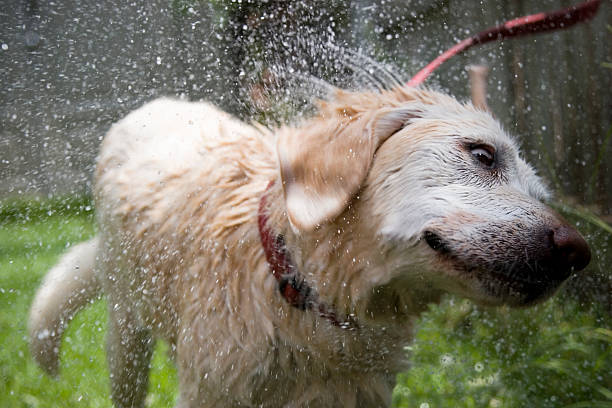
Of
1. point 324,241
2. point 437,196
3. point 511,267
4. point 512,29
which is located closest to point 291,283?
point 324,241

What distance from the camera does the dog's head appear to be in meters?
1.56

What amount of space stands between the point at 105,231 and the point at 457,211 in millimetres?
1686

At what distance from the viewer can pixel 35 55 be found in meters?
5.48

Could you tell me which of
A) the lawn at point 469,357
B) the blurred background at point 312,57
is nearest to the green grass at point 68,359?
the lawn at point 469,357

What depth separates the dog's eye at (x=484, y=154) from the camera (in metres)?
1.72

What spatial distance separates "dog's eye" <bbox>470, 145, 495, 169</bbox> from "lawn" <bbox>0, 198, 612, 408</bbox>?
46.4 inches

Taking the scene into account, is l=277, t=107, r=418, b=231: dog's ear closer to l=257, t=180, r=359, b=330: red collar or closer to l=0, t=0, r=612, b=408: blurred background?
l=257, t=180, r=359, b=330: red collar

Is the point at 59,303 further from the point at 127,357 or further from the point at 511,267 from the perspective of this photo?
the point at 511,267

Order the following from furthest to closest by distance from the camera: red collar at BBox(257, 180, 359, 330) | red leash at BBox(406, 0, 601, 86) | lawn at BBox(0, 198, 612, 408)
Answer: lawn at BBox(0, 198, 612, 408)
red leash at BBox(406, 0, 601, 86)
red collar at BBox(257, 180, 359, 330)

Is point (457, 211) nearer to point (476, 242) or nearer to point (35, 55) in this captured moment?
point (476, 242)

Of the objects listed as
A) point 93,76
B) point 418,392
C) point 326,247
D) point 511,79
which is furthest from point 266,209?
point 93,76

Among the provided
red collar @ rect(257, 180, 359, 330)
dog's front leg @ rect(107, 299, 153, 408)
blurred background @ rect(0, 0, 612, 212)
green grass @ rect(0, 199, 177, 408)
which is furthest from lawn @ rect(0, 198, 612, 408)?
red collar @ rect(257, 180, 359, 330)

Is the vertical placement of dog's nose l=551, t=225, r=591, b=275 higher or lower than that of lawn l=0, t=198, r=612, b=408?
higher

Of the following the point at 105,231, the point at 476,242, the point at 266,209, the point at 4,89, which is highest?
the point at 476,242
